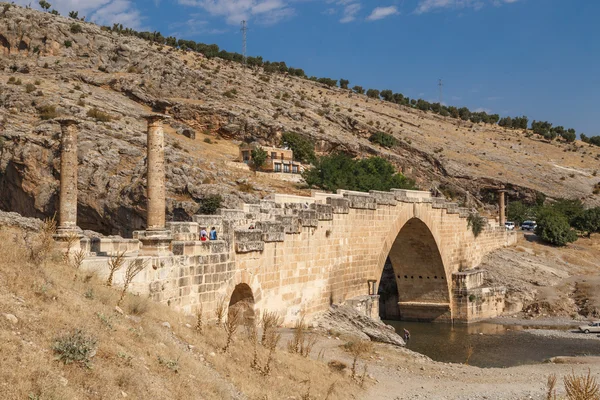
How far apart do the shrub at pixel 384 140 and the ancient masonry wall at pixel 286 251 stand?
27.8 meters

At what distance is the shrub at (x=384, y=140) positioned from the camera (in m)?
54.6

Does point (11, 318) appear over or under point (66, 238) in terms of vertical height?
under

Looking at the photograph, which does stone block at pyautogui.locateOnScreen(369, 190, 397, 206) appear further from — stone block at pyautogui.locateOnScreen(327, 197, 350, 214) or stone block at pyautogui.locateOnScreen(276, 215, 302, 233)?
stone block at pyautogui.locateOnScreen(276, 215, 302, 233)

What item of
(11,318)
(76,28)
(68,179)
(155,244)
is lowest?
(11,318)

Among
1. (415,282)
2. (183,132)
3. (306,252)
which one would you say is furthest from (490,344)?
(183,132)

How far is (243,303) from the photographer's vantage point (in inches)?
563

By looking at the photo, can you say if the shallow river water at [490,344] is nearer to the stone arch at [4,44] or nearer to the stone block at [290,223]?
the stone block at [290,223]

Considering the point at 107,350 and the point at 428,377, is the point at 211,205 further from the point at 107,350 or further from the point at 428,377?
the point at 107,350

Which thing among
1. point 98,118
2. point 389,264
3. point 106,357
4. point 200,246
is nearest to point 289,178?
point 389,264

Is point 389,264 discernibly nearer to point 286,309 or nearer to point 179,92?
point 286,309

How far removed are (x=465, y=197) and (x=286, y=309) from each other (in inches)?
1469

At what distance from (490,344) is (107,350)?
19.5 metres

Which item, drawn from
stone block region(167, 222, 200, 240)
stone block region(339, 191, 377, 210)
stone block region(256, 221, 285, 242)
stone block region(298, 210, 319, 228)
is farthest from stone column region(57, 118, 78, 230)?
stone block region(339, 191, 377, 210)

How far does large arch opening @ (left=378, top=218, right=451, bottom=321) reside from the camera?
27.7 m
